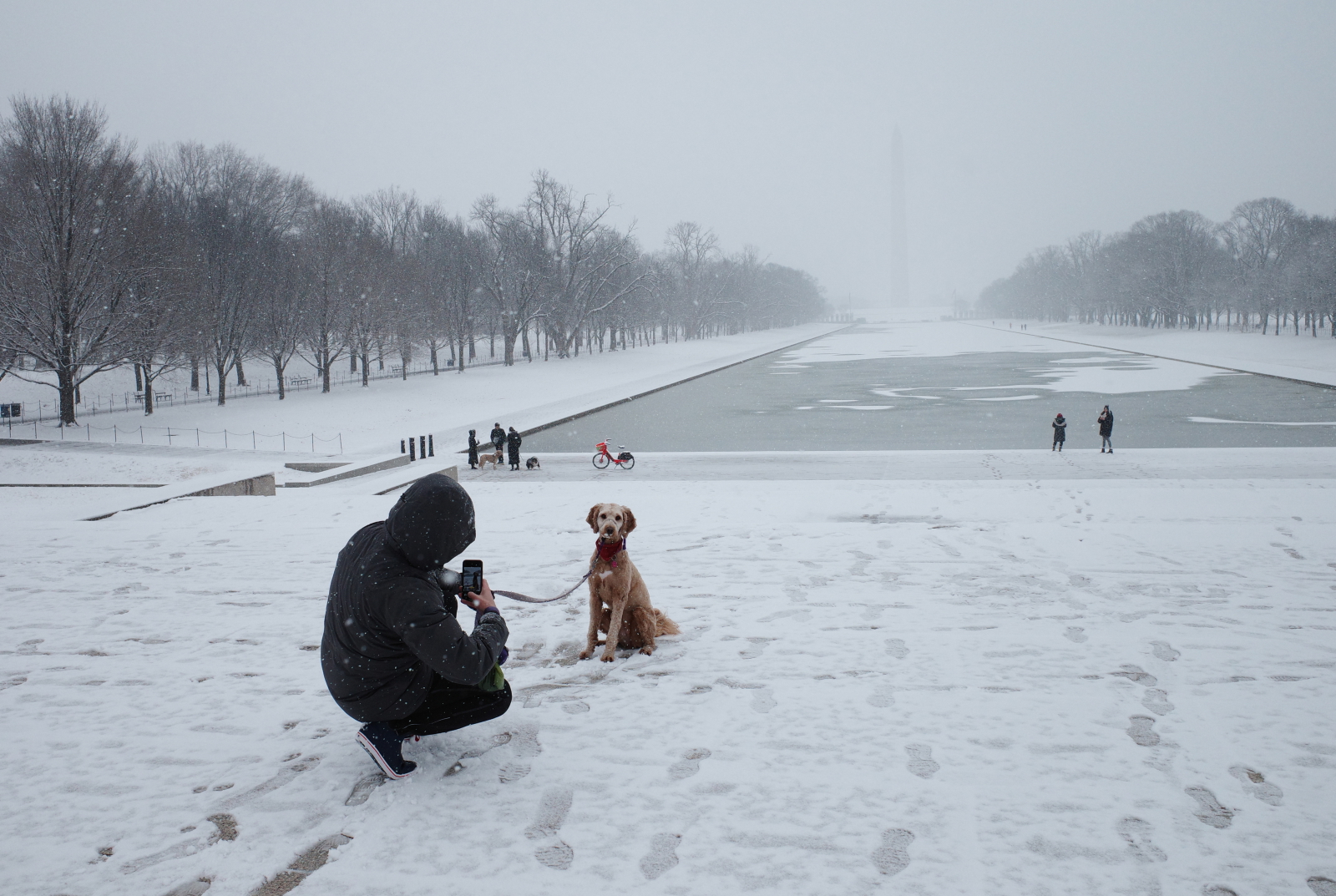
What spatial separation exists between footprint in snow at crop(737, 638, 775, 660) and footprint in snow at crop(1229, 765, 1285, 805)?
108 inches

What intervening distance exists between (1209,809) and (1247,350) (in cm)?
7171

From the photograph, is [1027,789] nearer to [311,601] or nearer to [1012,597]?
[1012,597]

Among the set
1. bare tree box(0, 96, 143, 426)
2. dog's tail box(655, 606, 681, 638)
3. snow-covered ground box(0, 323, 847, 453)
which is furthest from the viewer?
snow-covered ground box(0, 323, 847, 453)

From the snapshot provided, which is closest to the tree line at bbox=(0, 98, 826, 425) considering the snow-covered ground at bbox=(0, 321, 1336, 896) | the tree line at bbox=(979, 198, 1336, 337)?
the snow-covered ground at bbox=(0, 321, 1336, 896)

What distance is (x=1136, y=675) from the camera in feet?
17.2

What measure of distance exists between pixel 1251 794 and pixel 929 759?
143 cm

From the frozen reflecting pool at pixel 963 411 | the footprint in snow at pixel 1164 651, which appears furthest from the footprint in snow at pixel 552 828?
the frozen reflecting pool at pixel 963 411

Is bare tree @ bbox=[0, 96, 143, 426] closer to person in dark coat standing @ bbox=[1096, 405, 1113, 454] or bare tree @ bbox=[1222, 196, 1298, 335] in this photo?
person in dark coat standing @ bbox=[1096, 405, 1113, 454]

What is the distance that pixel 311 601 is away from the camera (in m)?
7.03

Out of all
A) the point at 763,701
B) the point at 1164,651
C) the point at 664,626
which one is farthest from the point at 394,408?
the point at 1164,651

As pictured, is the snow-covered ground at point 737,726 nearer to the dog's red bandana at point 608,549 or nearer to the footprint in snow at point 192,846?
the footprint in snow at point 192,846

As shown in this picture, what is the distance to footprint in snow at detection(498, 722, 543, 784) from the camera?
4.04 m

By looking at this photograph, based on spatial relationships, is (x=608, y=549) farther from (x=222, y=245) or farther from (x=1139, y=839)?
(x=222, y=245)

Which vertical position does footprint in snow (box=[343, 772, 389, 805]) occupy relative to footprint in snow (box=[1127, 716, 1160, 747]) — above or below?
above
